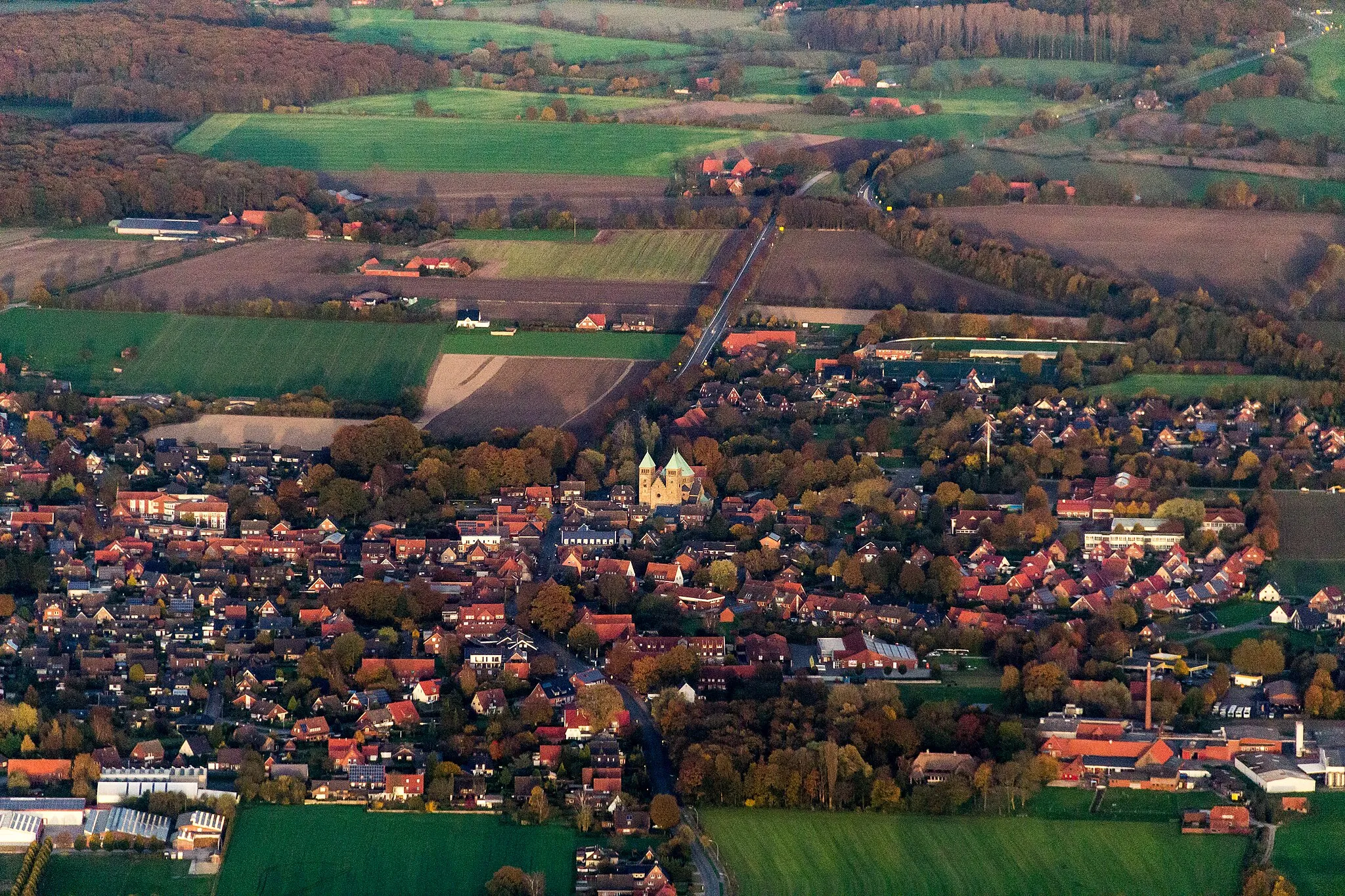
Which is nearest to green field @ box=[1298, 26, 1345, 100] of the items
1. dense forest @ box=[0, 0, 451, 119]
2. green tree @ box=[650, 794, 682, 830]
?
dense forest @ box=[0, 0, 451, 119]

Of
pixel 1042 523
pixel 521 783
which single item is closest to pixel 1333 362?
pixel 1042 523

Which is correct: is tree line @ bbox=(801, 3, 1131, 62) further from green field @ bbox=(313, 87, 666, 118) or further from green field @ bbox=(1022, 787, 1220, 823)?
green field @ bbox=(1022, 787, 1220, 823)

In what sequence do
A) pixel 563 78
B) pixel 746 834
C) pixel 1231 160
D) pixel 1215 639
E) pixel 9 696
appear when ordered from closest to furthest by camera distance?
1. pixel 746 834
2. pixel 9 696
3. pixel 1215 639
4. pixel 1231 160
5. pixel 563 78

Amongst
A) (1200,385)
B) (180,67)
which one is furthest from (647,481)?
(180,67)

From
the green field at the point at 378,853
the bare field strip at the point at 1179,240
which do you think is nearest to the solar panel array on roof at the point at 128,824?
the green field at the point at 378,853

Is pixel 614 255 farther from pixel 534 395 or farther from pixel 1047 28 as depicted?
pixel 1047 28

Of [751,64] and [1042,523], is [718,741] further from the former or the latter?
[751,64]
